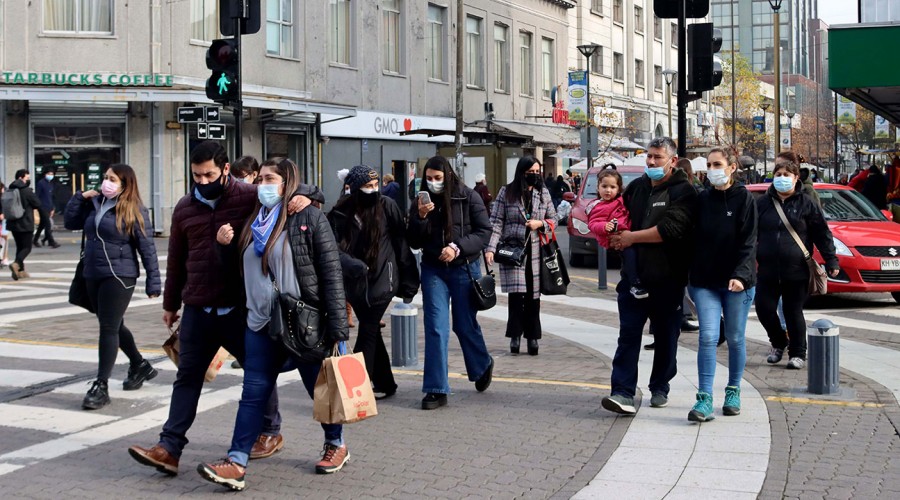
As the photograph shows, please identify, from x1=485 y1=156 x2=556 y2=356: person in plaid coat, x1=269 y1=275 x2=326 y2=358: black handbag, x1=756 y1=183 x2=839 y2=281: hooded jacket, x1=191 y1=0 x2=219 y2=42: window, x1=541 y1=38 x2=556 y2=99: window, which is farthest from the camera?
x1=541 y1=38 x2=556 y2=99: window

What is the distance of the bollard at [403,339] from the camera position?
971 cm

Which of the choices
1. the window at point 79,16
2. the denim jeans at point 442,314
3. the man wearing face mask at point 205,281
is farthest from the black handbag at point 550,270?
the window at point 79,16

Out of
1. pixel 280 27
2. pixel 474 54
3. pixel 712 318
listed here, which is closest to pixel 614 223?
pixel 712 318

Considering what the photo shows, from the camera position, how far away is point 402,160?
128 feet

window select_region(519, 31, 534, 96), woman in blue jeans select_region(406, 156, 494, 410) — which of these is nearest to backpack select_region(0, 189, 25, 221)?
woman in blue jeans select_region(406, 156, 494, 410)

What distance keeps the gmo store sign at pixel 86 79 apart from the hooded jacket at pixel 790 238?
2139 centimetres

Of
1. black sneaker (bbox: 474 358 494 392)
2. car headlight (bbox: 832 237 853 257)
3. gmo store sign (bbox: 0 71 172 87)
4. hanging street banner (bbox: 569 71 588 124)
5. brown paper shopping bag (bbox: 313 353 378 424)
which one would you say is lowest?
black sneaker (bbox: 474 358 494 392)

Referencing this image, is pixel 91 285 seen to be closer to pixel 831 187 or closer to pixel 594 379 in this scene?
pixel 594 379

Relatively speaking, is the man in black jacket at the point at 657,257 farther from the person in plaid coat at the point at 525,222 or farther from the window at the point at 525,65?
the window at the point at 525,65

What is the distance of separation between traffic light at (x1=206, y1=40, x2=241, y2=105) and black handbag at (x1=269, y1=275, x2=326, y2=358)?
5.83 metres

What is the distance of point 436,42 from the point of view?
41.2 meters

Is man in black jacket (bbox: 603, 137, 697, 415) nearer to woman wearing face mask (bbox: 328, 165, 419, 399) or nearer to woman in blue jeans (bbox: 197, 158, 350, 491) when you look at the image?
woman wearing face mask (bbox: 328, 165, 419, 399)

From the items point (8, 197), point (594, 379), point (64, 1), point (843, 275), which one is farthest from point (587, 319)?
point (64, 1)

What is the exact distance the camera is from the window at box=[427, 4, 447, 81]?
40.8 meters
